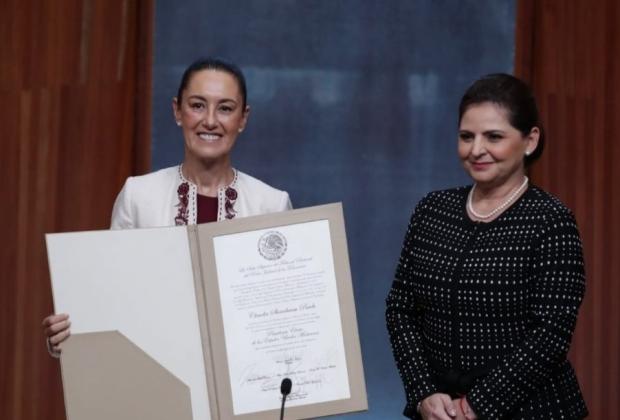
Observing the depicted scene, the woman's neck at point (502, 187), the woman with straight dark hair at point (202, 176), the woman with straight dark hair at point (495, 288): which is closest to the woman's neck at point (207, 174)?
the woman with straight dark hair at point (202, 176)

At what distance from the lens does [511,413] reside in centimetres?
204

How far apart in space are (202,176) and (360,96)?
4.01 feet

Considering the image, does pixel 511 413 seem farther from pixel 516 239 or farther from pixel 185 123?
pixel 185 123

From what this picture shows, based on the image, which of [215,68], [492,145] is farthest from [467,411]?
[215,68]

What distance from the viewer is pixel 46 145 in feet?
10.6

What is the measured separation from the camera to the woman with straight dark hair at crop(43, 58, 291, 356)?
226 centimetres

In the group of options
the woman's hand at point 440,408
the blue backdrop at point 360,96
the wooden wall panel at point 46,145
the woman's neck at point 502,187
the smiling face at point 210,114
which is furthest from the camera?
the blue backdrop at point 360,96

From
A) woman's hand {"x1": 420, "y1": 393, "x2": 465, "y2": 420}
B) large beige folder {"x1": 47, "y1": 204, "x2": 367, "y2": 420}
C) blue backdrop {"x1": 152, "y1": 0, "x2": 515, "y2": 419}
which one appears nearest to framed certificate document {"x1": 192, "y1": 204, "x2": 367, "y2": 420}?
large beige folder {"x1": 47, "y1": 204, "x2": 367, "y2": 420}

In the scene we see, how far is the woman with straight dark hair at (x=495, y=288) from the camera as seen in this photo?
2010 mm

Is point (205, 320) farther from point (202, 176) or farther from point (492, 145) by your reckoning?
point (492, 145)

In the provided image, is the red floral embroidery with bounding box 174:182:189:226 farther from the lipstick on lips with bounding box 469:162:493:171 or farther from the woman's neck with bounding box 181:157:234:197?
the lipstick on lips with bounding box 469:162:493:171

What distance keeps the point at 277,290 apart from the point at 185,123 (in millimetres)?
511

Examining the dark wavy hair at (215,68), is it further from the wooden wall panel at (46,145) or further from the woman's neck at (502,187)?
the wooden wall panel at (46,145)

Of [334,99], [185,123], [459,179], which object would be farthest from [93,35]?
[459,179]
